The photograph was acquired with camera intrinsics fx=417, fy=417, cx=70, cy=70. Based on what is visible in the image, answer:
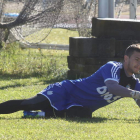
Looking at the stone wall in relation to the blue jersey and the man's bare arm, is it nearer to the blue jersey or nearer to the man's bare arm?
the blue jersey

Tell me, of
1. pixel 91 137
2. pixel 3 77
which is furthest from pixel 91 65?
pixel 91 137

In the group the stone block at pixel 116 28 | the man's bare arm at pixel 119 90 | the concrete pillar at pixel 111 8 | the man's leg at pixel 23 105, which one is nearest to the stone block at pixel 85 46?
the stone block at pixel 116 28

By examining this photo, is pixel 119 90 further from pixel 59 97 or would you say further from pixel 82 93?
pixel 59 97

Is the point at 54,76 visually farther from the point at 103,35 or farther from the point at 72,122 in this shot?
the point at 72,122

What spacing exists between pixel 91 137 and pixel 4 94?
3.81m

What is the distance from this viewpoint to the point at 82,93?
5793mm

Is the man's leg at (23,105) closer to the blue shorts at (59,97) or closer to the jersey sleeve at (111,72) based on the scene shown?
the blue shorts at (59,97)

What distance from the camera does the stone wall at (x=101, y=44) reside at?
9.48 meters

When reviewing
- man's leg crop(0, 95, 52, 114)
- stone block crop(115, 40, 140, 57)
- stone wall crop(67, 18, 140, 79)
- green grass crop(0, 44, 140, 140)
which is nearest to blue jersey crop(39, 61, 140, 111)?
man's leg crop(0, 95, 52, 114)

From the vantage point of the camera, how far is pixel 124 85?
564cm

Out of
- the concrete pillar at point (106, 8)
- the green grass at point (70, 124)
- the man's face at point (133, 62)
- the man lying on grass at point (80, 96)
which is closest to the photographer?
the green grass at point (70, 124)

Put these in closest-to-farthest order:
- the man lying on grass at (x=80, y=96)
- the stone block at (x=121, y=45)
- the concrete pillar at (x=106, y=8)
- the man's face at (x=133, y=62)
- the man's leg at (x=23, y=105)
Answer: the man's face at (x=133, y=62) < the man lying on grass at (x=80, y=96) < the man's leg at (x=23, y=105) < the stone block at (x=121, y=45) < the concrete pillar at (x=106, y=8)

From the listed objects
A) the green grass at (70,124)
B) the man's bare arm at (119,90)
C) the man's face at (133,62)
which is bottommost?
the green grass at (70,124)

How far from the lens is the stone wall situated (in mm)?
9484
